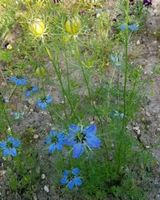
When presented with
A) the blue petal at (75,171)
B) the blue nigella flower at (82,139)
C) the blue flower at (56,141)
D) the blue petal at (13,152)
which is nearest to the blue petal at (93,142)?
the blue nigella flower at (82,139)

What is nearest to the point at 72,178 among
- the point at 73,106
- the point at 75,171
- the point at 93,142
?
the point at 75,171

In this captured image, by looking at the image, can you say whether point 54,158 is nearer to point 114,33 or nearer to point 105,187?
point 105,187

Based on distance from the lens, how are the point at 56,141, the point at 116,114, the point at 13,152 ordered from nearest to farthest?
1. the point at 56,141
2. the point at 13,152
3. the point at 116,114

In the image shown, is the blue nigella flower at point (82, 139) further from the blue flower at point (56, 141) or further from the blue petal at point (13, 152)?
the blue petal at point (13, 152)

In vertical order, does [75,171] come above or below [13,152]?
below

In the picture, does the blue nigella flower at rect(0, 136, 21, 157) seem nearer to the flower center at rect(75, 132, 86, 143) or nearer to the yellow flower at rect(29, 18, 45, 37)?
the flower center at rect(75, 132, 86, 143)

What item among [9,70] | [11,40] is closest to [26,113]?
[9,70]

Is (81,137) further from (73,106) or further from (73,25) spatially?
(73,106)
